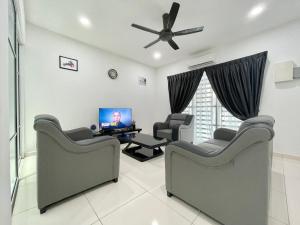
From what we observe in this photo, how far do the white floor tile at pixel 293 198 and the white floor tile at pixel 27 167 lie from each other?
3.37m

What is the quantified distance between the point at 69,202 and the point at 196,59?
4.34m

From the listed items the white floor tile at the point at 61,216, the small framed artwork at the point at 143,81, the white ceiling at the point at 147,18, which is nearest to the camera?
the white floor tile at the point at 61,216

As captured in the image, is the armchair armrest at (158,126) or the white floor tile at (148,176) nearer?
the white floor tile at (148,176)

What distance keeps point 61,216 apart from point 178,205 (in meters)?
1.19

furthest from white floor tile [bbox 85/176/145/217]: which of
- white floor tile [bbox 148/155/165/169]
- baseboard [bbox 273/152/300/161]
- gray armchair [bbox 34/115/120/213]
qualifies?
baseboard [bbox 273/152/300/161]

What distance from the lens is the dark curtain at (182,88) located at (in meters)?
4.12

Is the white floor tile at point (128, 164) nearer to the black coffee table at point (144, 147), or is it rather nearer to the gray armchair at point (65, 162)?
the black coffee table at point (144, 147)

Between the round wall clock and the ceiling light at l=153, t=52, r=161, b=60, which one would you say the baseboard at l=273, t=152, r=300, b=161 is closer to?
the ceiling light at l=153, t=52, r=161, b=60

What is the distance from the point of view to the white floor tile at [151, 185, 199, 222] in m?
1.30

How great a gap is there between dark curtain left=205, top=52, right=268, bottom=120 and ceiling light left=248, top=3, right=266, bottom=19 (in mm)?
874

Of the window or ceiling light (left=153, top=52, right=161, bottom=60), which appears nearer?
the window

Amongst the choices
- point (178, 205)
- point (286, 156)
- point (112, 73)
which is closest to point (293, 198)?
point (178, 205)

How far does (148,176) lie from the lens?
2.03 metres

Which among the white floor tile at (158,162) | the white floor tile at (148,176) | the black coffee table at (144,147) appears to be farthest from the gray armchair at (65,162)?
the white floor tile at (158,162)
